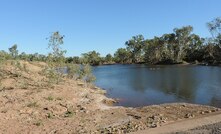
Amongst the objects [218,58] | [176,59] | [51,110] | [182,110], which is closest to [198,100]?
[182,110]

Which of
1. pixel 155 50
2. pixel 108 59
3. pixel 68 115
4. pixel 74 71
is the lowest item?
pixel 68 115

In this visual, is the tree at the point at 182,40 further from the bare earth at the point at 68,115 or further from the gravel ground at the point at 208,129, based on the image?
the gravel ground at the point at 208,129

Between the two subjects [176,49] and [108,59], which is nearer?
[176,49]

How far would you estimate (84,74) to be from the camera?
38.9 m

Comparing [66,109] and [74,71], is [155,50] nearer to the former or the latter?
[74,71]

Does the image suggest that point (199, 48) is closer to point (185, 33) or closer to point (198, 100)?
point (185, 33)

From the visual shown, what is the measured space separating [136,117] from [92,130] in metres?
4.55

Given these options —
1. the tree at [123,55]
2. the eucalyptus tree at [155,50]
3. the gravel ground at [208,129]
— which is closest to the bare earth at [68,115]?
the gravel ground at [208,129]

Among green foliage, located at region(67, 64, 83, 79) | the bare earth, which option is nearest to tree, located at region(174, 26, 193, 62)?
green foliage, located at region(67, 64, 83, 79)

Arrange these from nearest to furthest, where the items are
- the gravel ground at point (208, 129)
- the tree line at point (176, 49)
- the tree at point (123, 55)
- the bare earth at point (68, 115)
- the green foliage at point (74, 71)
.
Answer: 1. the gravel ground at point (208, 129)
2. the bare earth at point (68, 115)
3. the green foliage at point (74, 71)
4. the tree line at point (176, 49)
5. the tree at point (123, 55)

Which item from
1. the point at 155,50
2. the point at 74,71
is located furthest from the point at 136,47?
the point at 74,71

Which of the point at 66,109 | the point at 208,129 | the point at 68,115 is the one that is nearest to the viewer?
the point at 208,129

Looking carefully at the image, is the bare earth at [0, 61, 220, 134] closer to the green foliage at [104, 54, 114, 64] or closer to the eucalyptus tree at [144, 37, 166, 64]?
the eucalyptus tree at [144, 37, 166, 64]

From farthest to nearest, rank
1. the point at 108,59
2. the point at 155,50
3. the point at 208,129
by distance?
the point at 108,59
the point at 155,50
the point at 208,129
